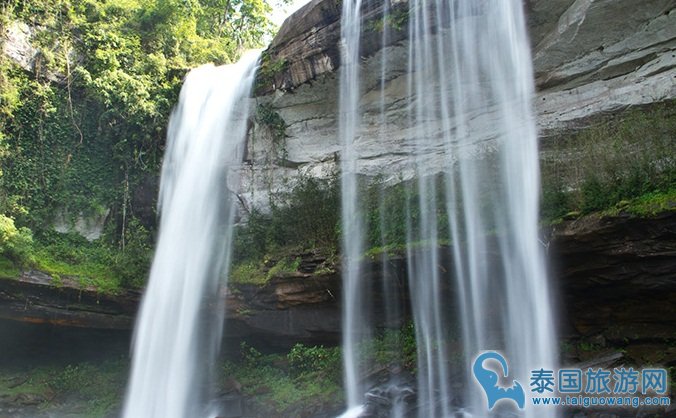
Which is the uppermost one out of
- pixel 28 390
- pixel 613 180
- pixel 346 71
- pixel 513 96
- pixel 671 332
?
pixel 346 71

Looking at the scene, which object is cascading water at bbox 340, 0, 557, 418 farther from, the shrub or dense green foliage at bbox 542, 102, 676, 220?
the shrub

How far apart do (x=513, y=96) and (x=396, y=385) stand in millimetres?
5972

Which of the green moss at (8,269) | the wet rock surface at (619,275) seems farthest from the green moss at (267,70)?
the wet rock surface at (619,275)

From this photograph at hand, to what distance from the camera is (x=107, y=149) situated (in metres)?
13.0

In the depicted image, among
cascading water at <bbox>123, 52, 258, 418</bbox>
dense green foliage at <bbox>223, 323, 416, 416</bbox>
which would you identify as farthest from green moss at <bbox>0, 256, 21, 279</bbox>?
dense green foliage at <bbox>223, 323, 416, 416</bbox>

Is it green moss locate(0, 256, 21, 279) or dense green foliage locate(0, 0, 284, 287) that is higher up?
dense green foliage locate(0, 0, 284, 287)

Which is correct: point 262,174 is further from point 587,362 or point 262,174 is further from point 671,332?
point 671,332

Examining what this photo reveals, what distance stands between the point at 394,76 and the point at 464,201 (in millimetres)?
3251

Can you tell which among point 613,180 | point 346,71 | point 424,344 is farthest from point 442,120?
point 424,344

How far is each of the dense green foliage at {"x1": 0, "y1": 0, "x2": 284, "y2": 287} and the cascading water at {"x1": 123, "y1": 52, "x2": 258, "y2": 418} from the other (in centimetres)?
62

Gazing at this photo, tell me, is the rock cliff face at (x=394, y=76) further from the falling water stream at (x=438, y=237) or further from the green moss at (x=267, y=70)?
the falling water stream at (x=438, y=237)

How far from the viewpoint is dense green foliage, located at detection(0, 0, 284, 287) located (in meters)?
11.5

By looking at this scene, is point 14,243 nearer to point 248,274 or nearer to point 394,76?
point 248,274

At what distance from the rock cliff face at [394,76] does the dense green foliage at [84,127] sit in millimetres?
3079
